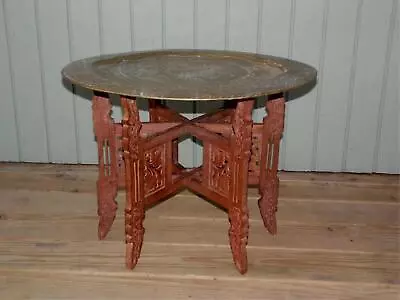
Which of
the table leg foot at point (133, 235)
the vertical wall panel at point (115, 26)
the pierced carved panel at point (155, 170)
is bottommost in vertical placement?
the table leg foot at point (133, 235)

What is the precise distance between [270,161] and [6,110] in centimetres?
133

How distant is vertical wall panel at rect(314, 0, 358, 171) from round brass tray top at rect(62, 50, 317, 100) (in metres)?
0.52

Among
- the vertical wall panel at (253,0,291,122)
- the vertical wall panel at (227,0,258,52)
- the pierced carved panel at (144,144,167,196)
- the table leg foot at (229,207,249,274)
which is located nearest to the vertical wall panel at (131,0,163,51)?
the vertical wall panel at (227,0,258,52)

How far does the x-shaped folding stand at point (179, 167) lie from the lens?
1728mm

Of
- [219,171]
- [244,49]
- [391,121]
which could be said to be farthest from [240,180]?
[391,121]

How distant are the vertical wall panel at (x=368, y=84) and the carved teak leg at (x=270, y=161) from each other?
2.31 ft

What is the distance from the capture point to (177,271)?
1857 mm

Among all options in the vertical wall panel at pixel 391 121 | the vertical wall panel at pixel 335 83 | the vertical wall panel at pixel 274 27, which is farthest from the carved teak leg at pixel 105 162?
the vertical wall panel at pixel 391 121

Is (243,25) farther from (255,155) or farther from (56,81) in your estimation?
(56,81)

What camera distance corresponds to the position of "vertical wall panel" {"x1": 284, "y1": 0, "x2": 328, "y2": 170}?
2.41m

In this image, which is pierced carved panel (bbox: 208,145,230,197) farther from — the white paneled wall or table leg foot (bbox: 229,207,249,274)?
the white paneled wall

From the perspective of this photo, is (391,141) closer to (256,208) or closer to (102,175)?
(256,208)

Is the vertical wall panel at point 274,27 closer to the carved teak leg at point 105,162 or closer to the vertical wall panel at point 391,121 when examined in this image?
the vertical wall panel at point 391,121

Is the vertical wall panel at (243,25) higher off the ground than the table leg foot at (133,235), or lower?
higher
